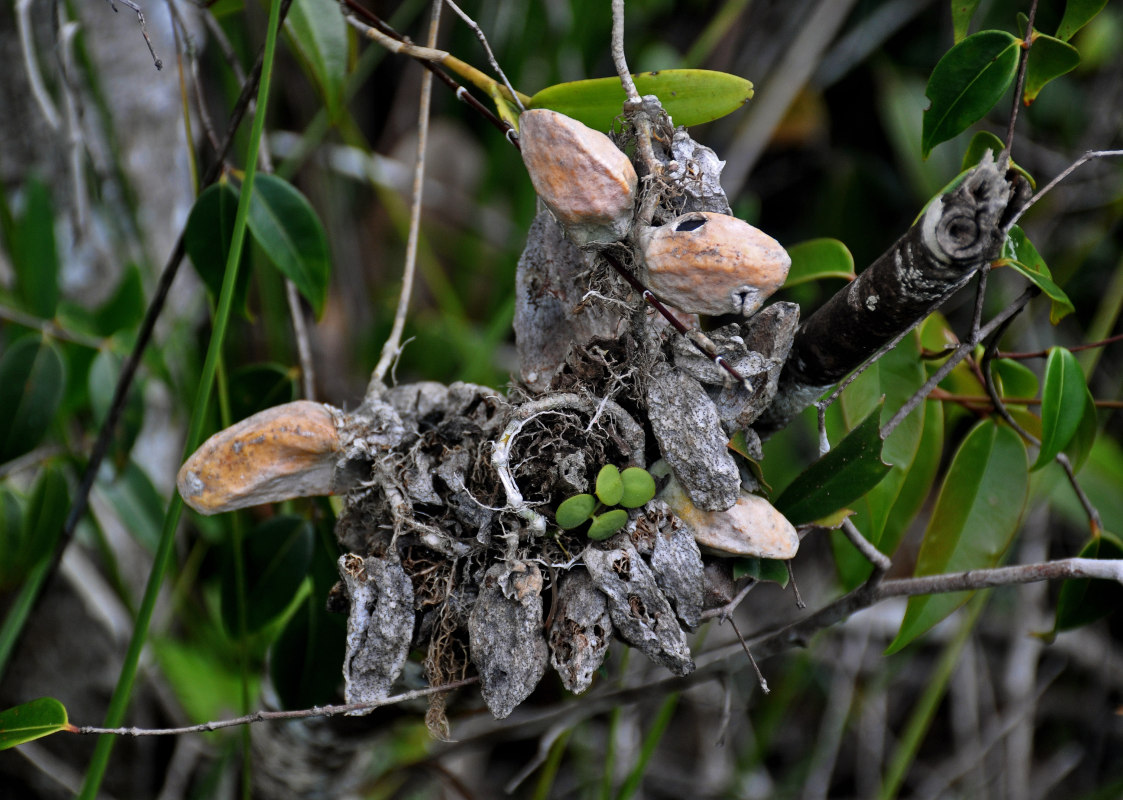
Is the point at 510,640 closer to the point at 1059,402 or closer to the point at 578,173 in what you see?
the point at 578,173

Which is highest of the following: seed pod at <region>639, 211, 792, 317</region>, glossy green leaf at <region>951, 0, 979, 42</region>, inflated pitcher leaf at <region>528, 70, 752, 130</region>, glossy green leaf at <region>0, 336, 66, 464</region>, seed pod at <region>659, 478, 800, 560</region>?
glossy green leaf at <region>951, 0, 979, 42</region>

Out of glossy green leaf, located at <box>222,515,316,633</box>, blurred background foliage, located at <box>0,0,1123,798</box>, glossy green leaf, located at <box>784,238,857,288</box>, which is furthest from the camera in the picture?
blurred background foliage, located at <box>0,0,1123,798</box>

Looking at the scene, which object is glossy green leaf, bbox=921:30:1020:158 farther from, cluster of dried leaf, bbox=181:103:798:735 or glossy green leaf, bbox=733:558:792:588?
glossy green leaf, bbox=733:558:792:588

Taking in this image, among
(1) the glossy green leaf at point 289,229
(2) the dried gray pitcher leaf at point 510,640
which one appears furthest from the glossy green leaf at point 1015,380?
(1) the glossy green leaf at point 289,229

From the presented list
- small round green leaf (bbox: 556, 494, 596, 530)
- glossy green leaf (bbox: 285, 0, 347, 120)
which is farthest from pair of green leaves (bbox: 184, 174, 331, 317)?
small round green leaf (bbox: 556, 494, 596, 530)

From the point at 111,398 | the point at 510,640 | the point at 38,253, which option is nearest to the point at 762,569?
the point at 510,640

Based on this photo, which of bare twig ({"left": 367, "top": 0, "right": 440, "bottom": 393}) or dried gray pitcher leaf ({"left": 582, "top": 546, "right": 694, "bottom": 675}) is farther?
bare twig ({"left": 367, "top": 0, "right": 440, "bottom": 393})

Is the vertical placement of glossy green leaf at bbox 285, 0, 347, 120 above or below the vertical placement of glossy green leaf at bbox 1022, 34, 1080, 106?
below
